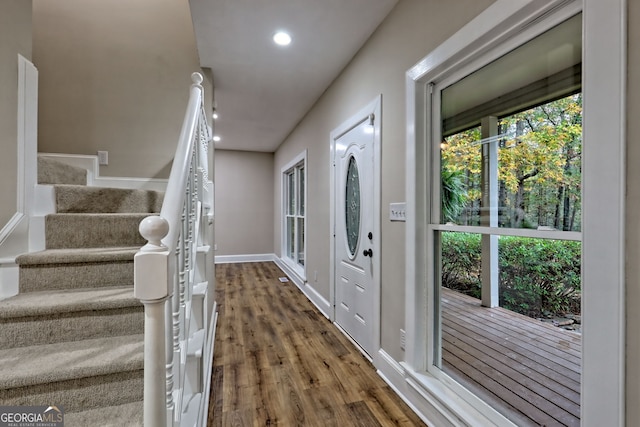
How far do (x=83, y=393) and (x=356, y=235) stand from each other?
201 centimetres

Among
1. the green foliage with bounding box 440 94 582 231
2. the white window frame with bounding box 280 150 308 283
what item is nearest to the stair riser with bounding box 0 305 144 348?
the green foliage with bounding box 440 94 582 231

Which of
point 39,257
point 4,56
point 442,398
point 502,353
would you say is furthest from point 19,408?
point 502,353

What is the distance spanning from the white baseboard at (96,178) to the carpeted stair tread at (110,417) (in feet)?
6.83

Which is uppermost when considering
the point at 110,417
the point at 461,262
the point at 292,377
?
the point at 461,262

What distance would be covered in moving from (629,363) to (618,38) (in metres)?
0.95

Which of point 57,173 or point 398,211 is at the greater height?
point 57,173

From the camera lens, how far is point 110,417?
1.16 metres

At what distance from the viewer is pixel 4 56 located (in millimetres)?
1544

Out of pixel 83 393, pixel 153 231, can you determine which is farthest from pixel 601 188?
pixel 83 393

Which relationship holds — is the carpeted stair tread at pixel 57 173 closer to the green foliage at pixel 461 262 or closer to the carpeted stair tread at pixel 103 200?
the carpeted stair tread at pixel 103 200

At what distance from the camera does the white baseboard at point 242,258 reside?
636cm

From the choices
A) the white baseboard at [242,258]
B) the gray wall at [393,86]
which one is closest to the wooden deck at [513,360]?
the gray wall at [393,86]

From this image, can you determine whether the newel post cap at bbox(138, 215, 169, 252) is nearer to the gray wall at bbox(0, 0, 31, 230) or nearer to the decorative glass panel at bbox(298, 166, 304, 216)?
the gray wall at bbox(0, 0, 31, 230)

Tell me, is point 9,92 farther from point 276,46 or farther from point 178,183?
point 276,46
